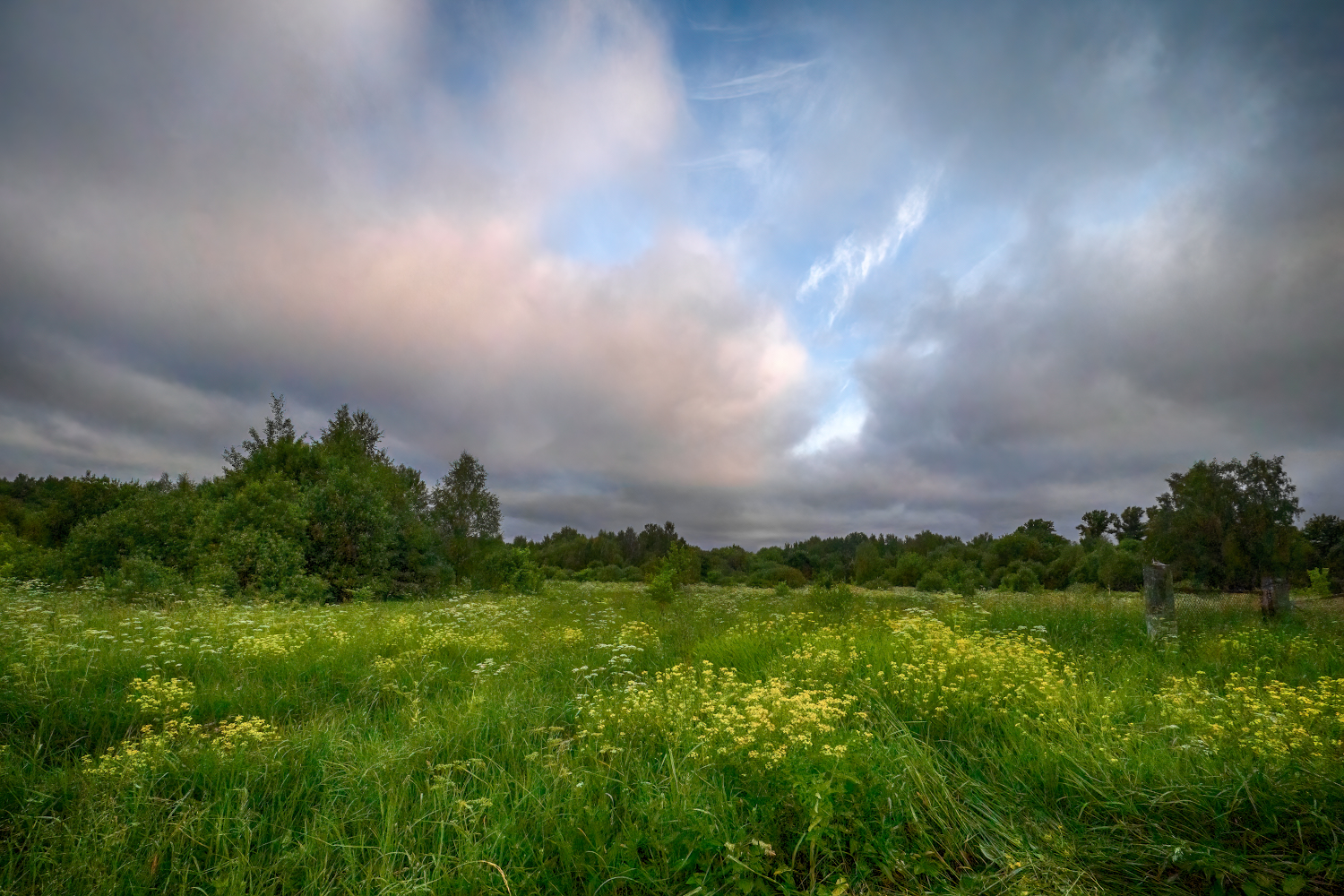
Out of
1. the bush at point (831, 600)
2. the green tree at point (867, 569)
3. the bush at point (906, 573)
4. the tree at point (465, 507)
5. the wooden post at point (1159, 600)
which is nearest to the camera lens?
the wooden post at point (1159, 600)

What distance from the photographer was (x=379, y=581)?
2327cm

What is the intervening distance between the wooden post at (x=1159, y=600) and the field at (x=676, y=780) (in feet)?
6.60

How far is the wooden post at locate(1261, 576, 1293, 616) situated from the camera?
10.8 meters

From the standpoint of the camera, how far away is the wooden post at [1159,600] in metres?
9.07

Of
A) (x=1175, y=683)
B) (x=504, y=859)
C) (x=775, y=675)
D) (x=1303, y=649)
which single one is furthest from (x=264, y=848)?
(x=1303, y=649)

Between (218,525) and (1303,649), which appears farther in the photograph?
(218,525)

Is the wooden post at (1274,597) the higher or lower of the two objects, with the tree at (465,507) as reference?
lower

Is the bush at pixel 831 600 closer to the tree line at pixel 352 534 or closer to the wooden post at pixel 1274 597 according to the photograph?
the tree line at pixel 352 534

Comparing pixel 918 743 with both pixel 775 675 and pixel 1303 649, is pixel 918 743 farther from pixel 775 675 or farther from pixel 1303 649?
pixel 1303 649

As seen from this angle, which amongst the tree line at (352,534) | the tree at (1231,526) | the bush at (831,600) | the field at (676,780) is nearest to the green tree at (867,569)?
the tree line at (352,534)

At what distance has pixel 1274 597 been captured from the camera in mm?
10984

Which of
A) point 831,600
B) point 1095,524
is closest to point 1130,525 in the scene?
point 1095,524

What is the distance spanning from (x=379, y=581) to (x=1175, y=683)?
24597 millimetres

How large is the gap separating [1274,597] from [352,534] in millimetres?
27731
